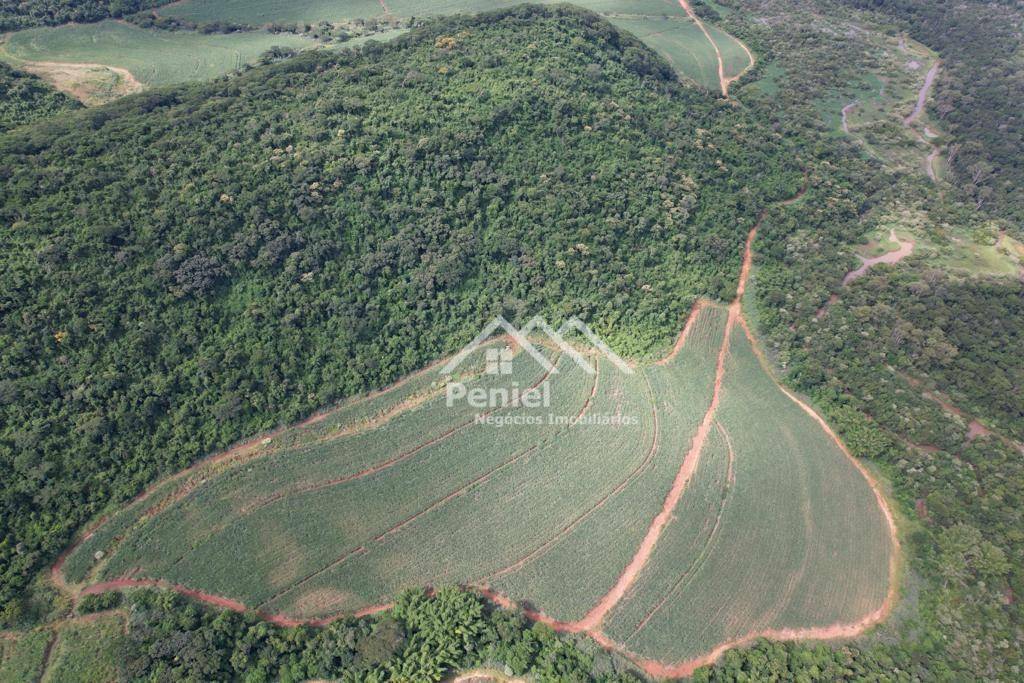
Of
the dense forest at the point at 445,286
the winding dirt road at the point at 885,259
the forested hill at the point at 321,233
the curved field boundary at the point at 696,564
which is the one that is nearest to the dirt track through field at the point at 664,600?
the curved field boundary at the point at 696,564

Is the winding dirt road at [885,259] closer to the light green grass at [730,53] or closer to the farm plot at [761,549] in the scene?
the farm plot at [761,549]

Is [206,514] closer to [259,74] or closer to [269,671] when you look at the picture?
[269,671]

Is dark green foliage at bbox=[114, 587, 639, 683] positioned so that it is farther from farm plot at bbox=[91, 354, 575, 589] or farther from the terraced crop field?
farm plot at bbox=[91, 354, 575, 589]

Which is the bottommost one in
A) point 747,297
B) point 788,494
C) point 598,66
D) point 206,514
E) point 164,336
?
point 788,494

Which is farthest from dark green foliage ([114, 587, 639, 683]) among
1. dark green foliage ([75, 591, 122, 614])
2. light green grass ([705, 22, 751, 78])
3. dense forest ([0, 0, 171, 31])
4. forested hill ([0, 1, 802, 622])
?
light green grass ([705, 22, 751, 78])

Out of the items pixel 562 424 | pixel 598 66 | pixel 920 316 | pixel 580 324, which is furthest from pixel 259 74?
pixel 920 316

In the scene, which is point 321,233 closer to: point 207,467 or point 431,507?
point 207,467

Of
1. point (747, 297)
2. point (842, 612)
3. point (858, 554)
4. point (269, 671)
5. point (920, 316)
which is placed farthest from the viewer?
point (747, 297)
